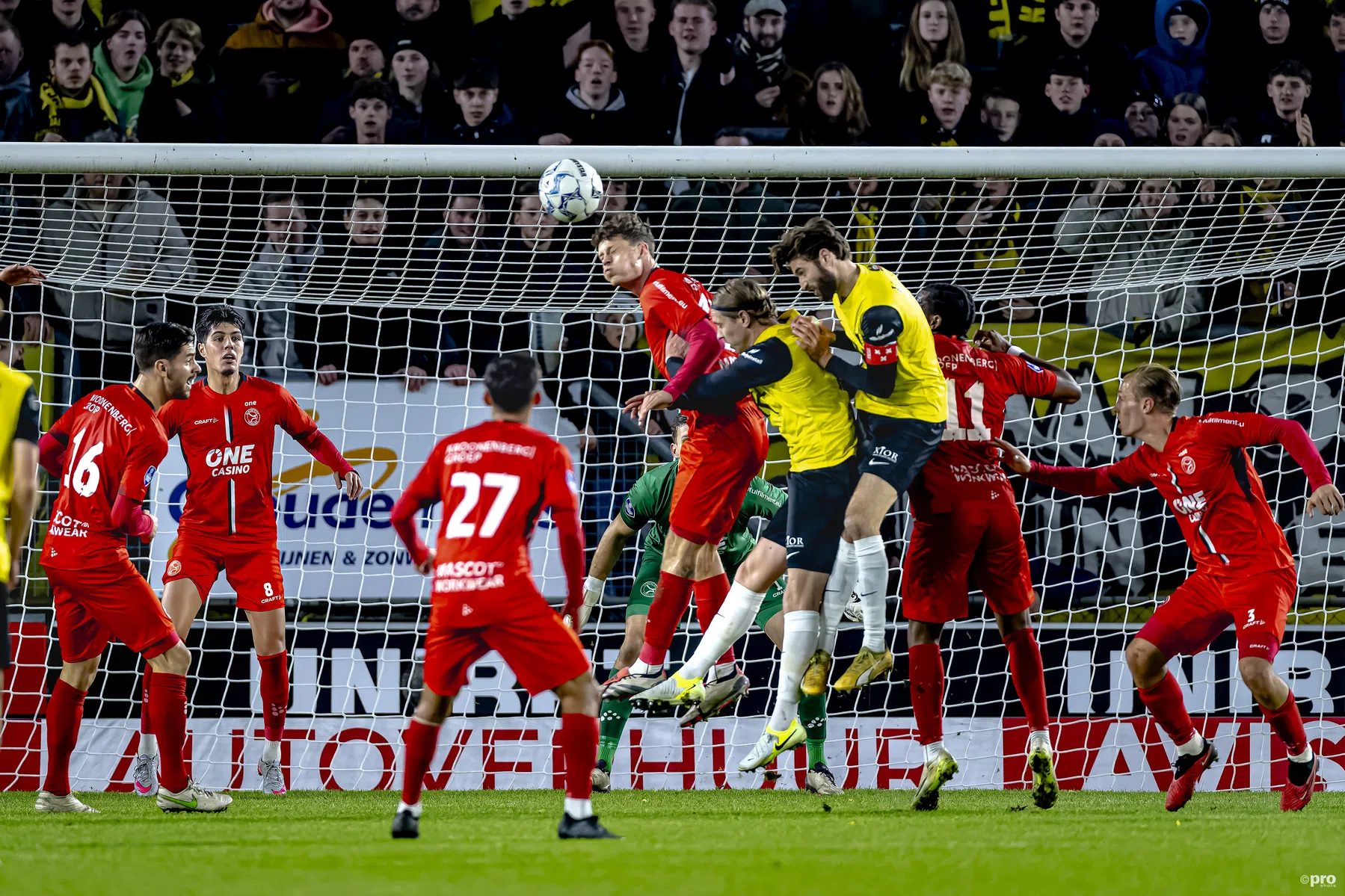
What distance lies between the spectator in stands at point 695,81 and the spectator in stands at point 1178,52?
3289 millimetres

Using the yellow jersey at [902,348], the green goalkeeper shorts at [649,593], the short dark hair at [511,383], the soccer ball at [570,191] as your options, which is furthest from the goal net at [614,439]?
the short dark hair at [511,383]

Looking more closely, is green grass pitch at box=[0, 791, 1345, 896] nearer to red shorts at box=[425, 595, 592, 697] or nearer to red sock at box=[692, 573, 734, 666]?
red shorts at box=[425, 595, 592, 697]

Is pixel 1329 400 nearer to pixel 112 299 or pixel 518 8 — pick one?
pixel 518 8

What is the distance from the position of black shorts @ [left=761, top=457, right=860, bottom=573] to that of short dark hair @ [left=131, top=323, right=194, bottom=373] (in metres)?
2.86

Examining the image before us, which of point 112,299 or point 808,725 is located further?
point 112,299

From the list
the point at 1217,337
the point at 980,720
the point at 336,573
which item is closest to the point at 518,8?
the point at 336,573

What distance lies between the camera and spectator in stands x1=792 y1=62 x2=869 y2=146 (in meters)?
10.4

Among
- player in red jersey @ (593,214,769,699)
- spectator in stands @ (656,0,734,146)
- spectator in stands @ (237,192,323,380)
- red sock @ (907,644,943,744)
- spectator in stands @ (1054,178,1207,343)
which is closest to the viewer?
red sock @ (907,644,943,744)

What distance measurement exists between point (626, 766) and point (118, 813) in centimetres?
297

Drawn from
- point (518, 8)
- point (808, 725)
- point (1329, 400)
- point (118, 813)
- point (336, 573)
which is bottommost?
point (118, 813)

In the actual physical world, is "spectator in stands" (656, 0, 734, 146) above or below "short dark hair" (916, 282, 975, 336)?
above

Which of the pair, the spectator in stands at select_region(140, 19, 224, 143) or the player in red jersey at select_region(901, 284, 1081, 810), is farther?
the spectator in stands at select_region(140, 19, 224, 143)

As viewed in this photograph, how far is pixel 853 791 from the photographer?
7.59 meters

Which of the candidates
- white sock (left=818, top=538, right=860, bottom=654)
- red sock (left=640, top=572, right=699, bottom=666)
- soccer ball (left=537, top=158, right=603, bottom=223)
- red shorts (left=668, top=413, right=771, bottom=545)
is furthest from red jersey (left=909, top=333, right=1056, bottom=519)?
soccer ball (left=537, top=158, right=603, bottom=223)
